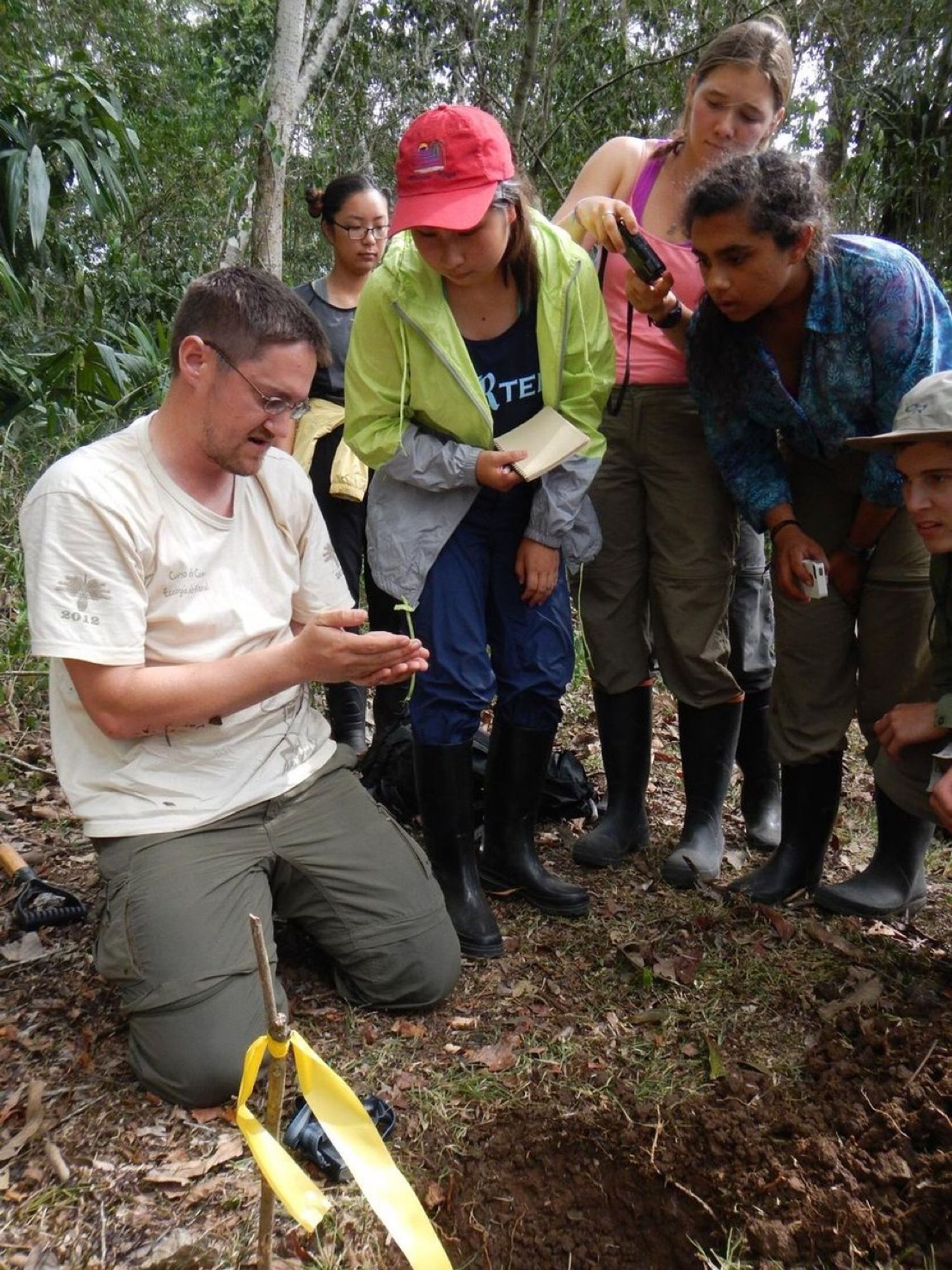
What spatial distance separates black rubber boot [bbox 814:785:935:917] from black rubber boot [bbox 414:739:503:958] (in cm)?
99

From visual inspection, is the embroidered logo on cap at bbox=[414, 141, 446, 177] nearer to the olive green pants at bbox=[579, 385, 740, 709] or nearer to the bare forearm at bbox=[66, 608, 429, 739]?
the olive green pants at bbox=[579, 385, 740, 709]

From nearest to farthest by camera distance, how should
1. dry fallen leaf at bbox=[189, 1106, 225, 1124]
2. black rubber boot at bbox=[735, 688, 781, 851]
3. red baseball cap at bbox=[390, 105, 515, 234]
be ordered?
dry fallen leaf at bbox=[189, 1106, 225, 1124] < red baseball cap at bbox=[390, 105, 515, 234] < black rubber boot at bbox=[735, 688, 781, 851]

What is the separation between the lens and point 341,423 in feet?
12.7

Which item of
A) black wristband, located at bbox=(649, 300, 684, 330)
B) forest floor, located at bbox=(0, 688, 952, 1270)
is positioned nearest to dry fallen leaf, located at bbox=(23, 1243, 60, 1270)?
forest floor, located at bbox=(0, 688, 952, 1270)

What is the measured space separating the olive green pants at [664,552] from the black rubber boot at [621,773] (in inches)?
4.3

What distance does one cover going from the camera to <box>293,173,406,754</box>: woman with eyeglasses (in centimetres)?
387

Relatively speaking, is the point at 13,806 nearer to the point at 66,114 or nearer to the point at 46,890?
the point at 46,890

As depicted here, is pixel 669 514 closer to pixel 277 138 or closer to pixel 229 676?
pixel 229 676

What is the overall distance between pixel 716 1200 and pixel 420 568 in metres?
1.62

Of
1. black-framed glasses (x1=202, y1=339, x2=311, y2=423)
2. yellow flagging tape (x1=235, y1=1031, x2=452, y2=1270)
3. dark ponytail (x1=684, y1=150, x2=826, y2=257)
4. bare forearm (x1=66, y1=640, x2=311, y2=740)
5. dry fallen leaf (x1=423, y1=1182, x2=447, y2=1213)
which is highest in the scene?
dark ponytail (x1=684, y1=150, x2=826, y2=257)

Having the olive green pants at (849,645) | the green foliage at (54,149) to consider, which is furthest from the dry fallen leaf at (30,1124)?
the green foliage at (54,149)

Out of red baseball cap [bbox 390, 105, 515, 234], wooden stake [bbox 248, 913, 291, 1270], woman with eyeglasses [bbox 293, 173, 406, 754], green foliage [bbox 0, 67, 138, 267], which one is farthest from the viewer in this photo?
green foliage [bbox 0, 67, 138, 267]

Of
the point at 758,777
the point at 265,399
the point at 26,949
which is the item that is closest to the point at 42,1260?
the point at 26,949

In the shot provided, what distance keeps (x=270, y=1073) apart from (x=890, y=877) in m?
2.23
